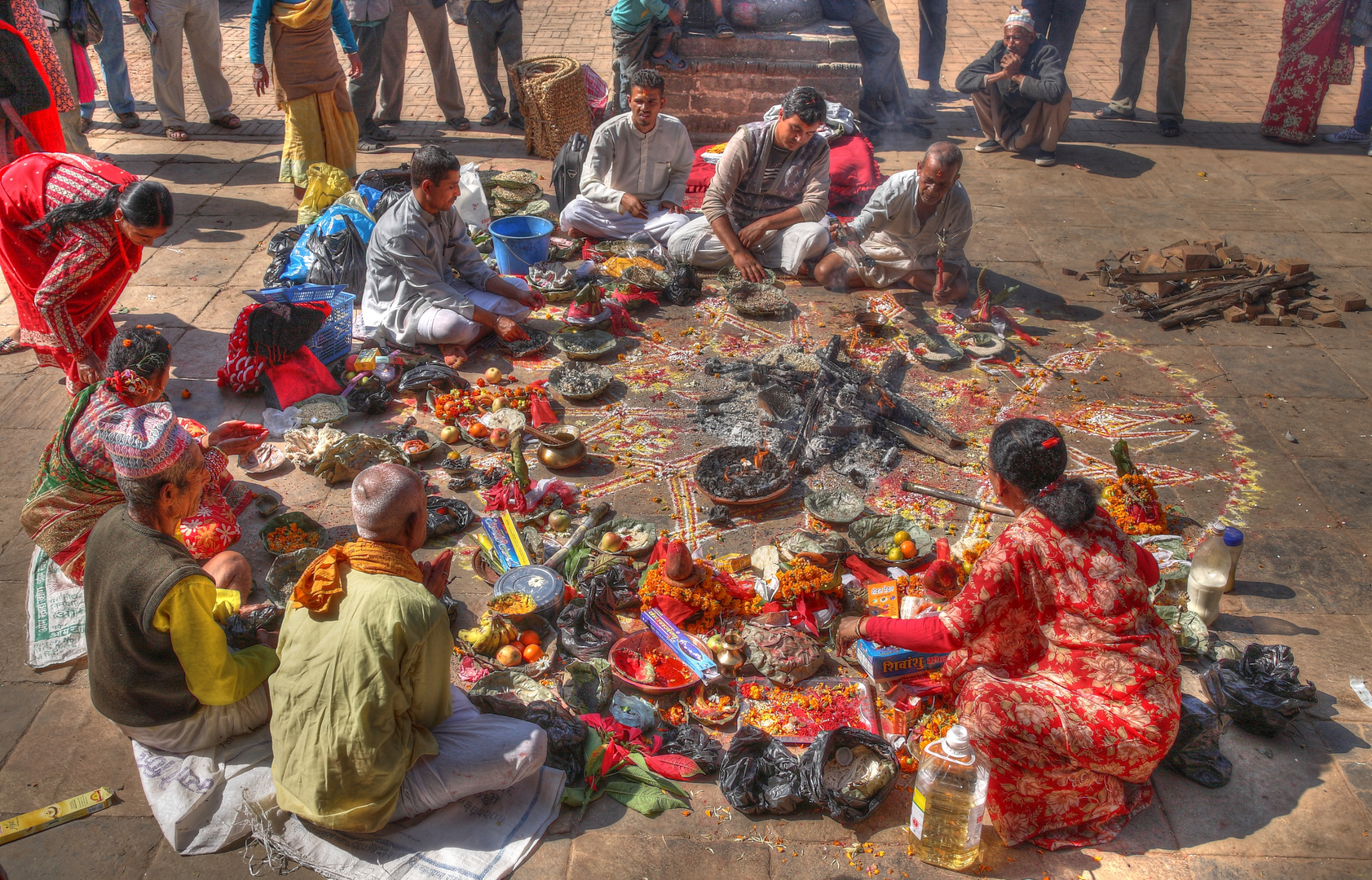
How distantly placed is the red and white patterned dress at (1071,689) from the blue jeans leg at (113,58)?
33.4ft

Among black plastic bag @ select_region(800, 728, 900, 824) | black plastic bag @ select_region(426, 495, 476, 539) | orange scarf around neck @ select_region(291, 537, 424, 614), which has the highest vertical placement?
orange scarf around neck @ select_region(291, 537, 424, 614)

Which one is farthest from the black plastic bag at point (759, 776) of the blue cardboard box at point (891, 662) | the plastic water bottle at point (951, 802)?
the blue cardboard box at point (891, 662)

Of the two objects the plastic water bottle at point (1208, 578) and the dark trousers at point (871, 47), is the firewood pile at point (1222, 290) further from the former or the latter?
the dark trousers at point (871, 47)

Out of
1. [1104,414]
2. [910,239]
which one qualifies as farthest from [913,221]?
[1104,414]

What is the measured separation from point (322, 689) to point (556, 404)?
10.9 feet

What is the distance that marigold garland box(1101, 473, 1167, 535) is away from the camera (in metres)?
5.04

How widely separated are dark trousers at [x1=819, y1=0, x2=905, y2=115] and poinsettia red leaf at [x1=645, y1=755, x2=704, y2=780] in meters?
9.20

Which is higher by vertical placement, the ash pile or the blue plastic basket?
the blue plastic basket

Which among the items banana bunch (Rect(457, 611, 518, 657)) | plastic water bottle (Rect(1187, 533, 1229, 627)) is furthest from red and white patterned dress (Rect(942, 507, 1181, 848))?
banana bunch (Rect(457, 611, 518, 657))

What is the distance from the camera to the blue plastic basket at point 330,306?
609 centimetres

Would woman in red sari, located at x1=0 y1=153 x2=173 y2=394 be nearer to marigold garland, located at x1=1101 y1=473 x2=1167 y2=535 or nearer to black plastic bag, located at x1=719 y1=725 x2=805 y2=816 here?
black plastic bag, located at x1=719 y1=725 x2=805 y2=816

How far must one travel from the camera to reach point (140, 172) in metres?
9.16

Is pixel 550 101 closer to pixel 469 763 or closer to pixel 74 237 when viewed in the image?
pixel 74 237

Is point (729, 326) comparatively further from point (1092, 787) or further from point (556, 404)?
point (1092, 787)
